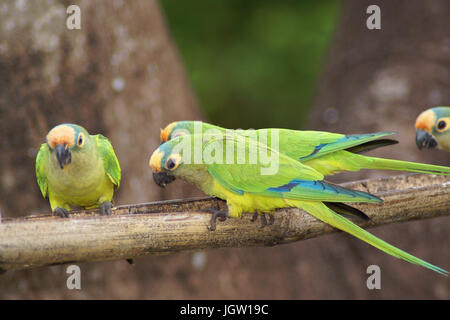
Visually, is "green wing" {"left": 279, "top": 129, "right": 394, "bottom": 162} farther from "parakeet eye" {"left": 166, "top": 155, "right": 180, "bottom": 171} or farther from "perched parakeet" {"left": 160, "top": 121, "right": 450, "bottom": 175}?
"parakeet eye" {"left": 166, "top": 155, "right": 180, "bottom": 171}

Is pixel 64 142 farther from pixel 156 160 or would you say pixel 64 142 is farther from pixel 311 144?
pixel 311 144

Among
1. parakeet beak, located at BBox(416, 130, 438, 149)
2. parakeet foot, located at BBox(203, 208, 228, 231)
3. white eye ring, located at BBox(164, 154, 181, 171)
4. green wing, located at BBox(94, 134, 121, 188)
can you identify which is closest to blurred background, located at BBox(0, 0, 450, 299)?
parakeet beak, located at BBox(416, 130, 438, 149)

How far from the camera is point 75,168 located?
12.4ft

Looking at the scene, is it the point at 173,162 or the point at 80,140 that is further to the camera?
the point at 80,140

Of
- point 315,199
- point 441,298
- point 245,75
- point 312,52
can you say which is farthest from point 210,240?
point 312,52

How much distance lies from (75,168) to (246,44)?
470 centimetres

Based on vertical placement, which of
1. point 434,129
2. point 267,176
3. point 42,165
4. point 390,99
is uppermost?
point 390,99

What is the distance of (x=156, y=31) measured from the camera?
522cm

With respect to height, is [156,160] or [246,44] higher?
[246,44]

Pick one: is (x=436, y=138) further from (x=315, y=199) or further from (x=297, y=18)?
(x=297, y=18)

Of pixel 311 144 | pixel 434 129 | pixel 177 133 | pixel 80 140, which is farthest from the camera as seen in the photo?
pixel 434 129

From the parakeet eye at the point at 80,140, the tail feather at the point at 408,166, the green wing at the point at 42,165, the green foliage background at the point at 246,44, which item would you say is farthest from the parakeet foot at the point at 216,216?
the green foliage background at the point at 246,44

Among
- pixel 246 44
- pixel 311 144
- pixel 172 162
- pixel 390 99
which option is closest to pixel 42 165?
pixel 172 162

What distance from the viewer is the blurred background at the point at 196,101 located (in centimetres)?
456
